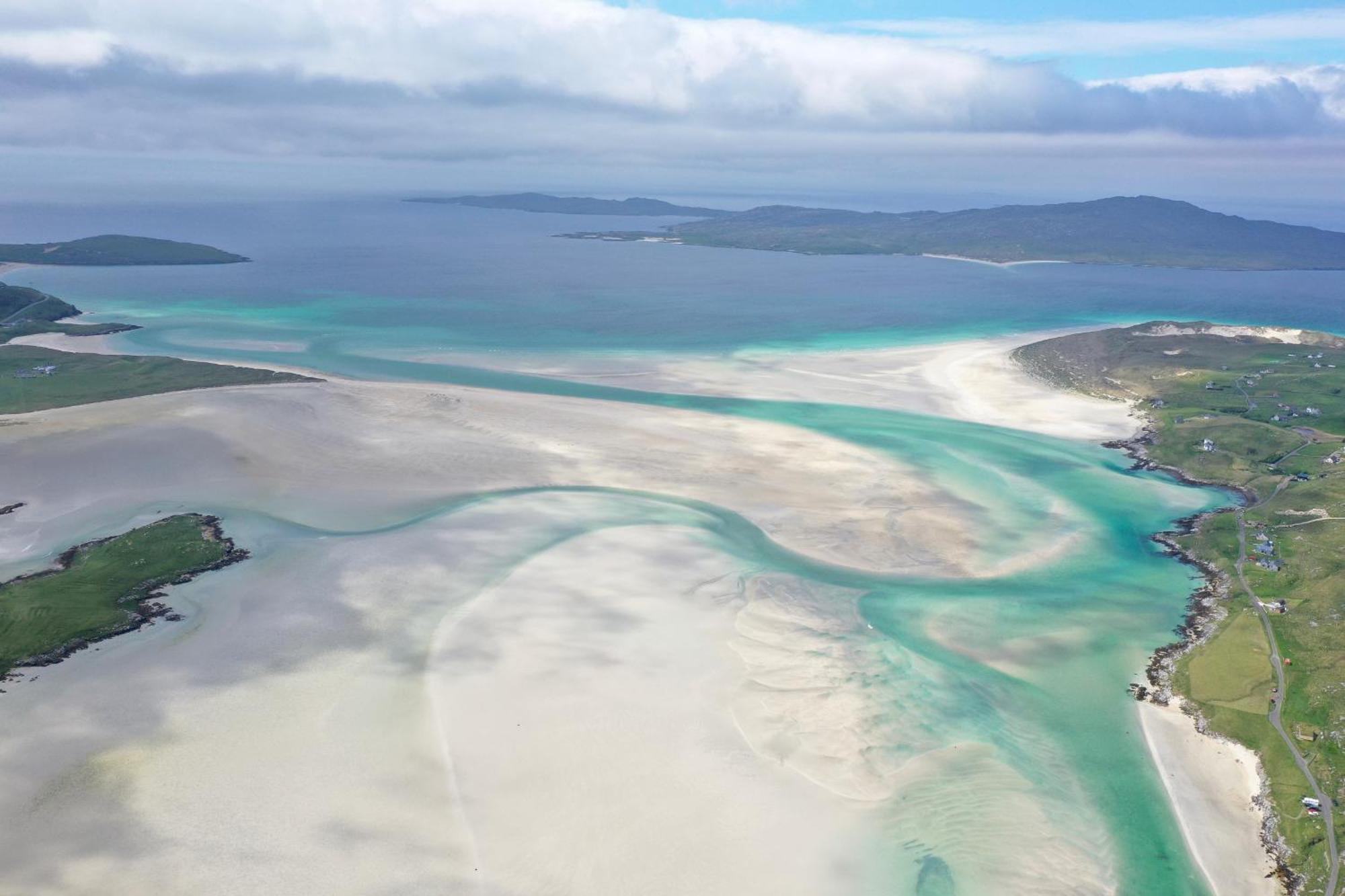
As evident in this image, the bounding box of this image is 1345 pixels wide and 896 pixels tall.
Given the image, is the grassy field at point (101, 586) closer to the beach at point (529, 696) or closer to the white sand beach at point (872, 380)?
the beach at point (529, 696)

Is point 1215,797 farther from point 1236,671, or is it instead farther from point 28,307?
point 28,307

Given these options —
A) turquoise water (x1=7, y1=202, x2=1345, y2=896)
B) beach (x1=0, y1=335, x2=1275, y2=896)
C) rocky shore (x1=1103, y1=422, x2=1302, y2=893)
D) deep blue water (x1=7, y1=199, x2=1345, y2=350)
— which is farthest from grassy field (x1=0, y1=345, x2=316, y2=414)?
rocky shore (x1=1103, y1=422, x2=1302, y2=893)

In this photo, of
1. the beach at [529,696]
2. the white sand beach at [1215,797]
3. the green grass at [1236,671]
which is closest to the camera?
the beach at [529,696]

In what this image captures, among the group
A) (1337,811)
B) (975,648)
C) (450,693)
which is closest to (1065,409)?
(975,648)

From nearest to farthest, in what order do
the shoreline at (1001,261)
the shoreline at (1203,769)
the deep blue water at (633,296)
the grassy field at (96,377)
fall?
the shoreline at (1203,769) < the grassy field at (96,377) < the deep blue water at (633,296) < the shoreline at (1001,261)

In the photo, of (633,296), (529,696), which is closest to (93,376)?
(529,696)

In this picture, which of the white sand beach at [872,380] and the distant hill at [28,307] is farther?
the distant hill at [28,307]

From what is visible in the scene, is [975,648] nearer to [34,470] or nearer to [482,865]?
[482,865]

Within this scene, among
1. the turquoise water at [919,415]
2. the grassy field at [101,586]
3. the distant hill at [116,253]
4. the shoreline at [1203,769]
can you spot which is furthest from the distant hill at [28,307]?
the shoreline at [1203,769]
